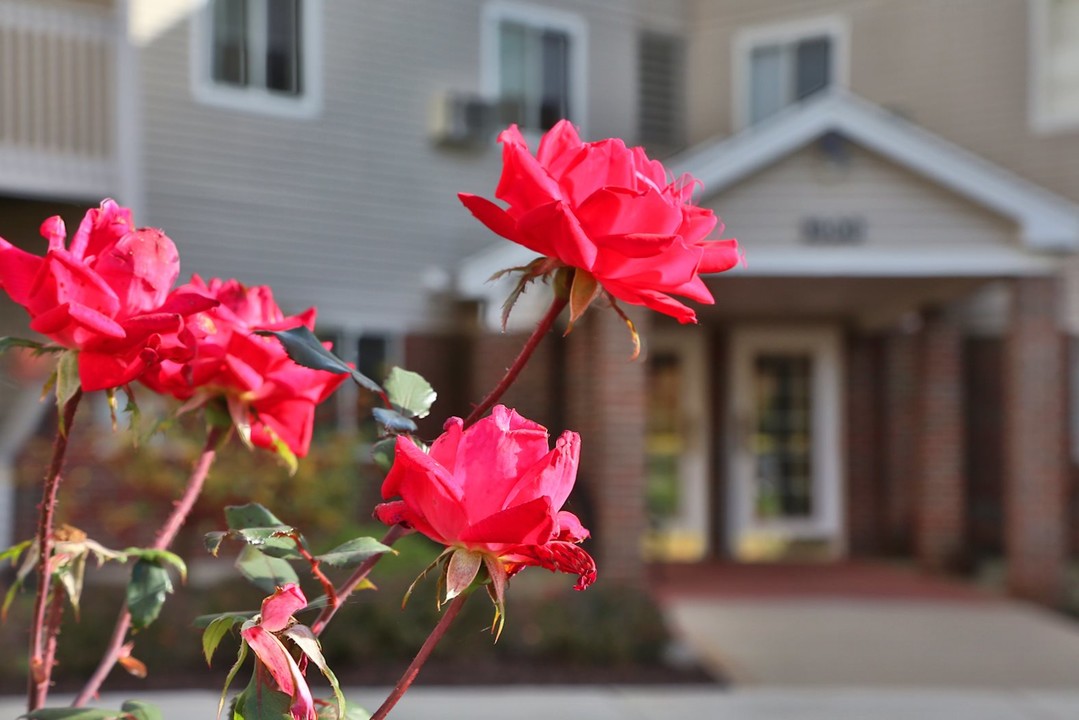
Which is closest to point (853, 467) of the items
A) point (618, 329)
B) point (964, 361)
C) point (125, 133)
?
point (964, 361)

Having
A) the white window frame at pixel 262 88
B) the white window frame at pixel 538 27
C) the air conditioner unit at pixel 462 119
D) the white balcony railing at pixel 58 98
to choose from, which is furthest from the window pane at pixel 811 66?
the white balcony railing at pixel 58 98

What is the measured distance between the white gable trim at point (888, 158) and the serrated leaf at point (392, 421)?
668 cm

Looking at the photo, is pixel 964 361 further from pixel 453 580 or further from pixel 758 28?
pixel 453 580

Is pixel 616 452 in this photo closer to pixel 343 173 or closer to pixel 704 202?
pixel 704 202

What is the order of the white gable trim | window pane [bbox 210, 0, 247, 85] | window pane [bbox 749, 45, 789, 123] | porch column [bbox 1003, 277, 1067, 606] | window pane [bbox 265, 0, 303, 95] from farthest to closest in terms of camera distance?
window pane [bbox 749, 45, 789, 123] < window pane [bbox 265, 0, 303, 95] < window pane [bbox 210, 0, 247, 85] < porch column [bbox 1003, 277, 1067, 606] < the white gable trim

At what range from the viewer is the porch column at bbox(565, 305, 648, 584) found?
7227 millimetres

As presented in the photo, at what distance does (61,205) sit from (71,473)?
2.78 m

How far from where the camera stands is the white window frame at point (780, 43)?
10.8 m

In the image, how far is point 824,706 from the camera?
17.8ft

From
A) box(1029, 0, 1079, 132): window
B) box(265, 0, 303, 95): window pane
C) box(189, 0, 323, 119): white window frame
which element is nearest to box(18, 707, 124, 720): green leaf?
box(189, 0, 323, 119): white window frame

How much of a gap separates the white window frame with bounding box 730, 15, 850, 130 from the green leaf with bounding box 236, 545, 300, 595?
34.3ft

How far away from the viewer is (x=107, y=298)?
2.81ft

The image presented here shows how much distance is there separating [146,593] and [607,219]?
1.61 feet

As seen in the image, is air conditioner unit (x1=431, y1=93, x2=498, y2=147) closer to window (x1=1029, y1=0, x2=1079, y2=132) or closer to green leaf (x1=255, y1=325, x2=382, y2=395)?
window (x1=1029, y1=0, x2=1079, y2=132)
